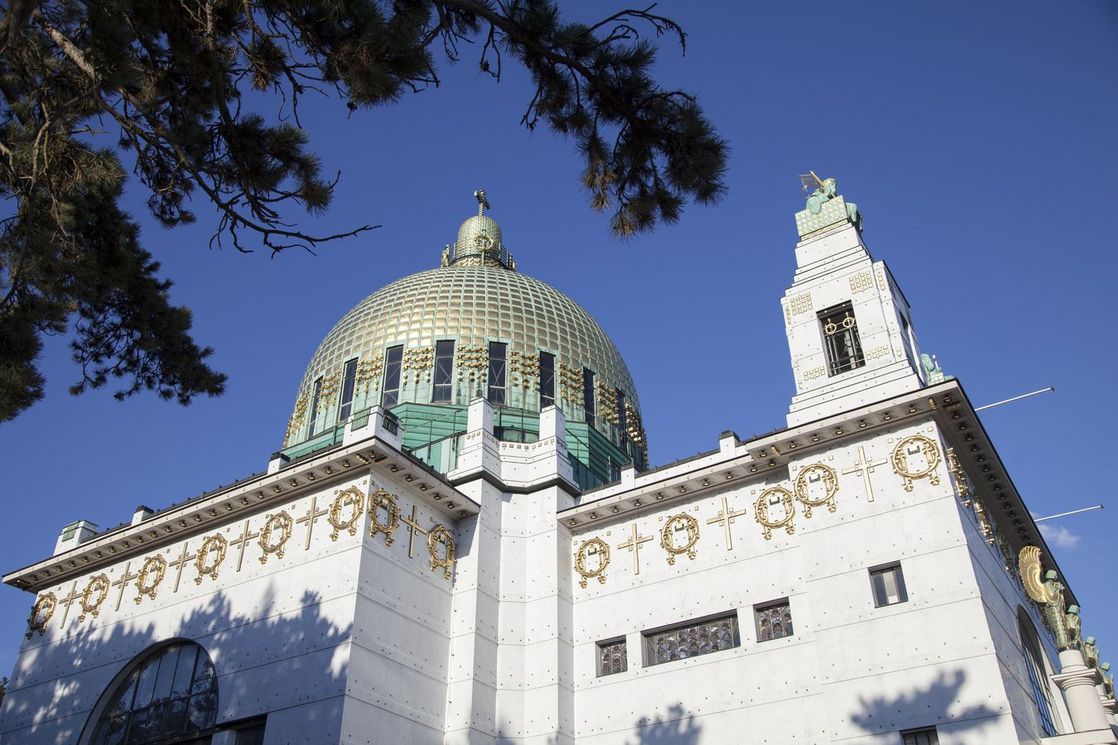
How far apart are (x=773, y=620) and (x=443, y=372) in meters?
14.2

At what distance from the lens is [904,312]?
25156 millimetres

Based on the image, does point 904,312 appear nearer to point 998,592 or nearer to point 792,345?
point 792,345

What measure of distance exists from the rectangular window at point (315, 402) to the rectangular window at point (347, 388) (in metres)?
1.09

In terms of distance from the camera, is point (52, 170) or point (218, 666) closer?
point (52, 170)

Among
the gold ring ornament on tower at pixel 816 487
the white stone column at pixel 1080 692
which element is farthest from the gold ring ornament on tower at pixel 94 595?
the white stone column at pixel 1080 692

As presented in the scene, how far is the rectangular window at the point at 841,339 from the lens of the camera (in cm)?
2383

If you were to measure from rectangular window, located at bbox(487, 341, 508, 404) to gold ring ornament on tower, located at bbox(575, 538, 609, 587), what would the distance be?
7.40 meters

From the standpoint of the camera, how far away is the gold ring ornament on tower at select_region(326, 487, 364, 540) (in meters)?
22.2

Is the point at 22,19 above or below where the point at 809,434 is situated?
below

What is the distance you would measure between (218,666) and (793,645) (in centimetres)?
1277

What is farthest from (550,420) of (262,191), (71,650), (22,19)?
(22,19)

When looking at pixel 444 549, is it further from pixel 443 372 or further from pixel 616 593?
pixel 443 372

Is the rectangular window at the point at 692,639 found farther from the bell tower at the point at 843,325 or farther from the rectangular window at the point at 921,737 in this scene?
the bell tower at the point at 843,325

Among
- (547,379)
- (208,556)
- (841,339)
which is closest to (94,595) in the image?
(208,556)
